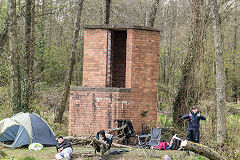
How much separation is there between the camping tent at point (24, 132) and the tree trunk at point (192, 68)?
18.7 feet

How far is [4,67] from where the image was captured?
49.2ft

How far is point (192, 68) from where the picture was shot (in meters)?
13.6

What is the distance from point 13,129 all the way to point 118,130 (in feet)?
14.5

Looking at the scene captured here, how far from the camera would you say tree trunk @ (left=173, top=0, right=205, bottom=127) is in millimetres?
13539

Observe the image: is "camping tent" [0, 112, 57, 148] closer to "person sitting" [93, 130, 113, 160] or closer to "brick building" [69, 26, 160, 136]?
"brick building" [69, 26, 160, 136]

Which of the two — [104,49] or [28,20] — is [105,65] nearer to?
[104,49]

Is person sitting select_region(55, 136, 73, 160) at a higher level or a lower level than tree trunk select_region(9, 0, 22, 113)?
lower

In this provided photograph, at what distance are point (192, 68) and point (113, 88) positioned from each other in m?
4.09

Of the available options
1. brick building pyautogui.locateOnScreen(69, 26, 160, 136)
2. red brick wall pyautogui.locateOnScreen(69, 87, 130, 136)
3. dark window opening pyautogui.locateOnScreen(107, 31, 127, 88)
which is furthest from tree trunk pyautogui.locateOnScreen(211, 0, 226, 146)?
dark window opening pyautogui.locateOnScreen(107, 31, 127, 88)

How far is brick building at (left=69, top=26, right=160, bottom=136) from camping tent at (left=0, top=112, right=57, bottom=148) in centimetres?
113

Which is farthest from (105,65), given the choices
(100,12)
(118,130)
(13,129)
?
(100,12)

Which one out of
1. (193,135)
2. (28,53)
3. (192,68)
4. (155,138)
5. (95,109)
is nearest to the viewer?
(155,138)

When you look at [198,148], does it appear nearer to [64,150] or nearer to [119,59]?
[64,150]

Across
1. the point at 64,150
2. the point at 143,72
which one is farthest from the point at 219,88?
the point at 64,150
